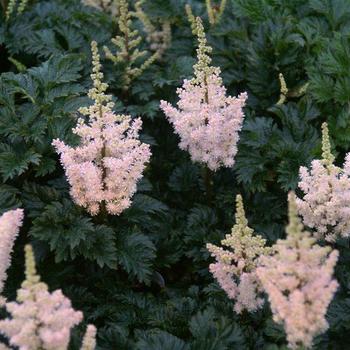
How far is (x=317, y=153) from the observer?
5.17m

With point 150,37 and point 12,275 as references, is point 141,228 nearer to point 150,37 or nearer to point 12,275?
point 12,275

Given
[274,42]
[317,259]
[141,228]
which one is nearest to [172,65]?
[274,42]

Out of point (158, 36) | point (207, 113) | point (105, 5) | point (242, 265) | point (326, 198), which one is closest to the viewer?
point (242, 265)

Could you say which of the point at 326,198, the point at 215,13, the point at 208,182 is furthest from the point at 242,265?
the point at 215,13

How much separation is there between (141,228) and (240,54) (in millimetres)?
2292

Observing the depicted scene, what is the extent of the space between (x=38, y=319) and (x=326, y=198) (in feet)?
6.40

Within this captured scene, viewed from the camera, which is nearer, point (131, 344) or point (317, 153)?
point (131, 344)

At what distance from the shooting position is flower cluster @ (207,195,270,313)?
12.4 ft

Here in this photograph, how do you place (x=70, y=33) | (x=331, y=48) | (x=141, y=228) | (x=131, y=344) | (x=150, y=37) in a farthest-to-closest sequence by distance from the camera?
(x=150, y=37) < (x=70, y=33) < (x=331, y=48) < (x=141, y=228) < (x=131, y=344)

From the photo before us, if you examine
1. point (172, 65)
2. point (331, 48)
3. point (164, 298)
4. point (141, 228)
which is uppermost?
point (331, 48)

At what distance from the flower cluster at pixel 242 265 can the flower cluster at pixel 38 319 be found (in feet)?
3.53

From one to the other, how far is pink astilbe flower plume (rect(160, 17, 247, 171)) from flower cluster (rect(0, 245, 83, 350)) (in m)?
1.89

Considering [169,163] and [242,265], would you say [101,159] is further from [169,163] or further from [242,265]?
[169,163]

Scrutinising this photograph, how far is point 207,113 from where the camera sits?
4586mm
